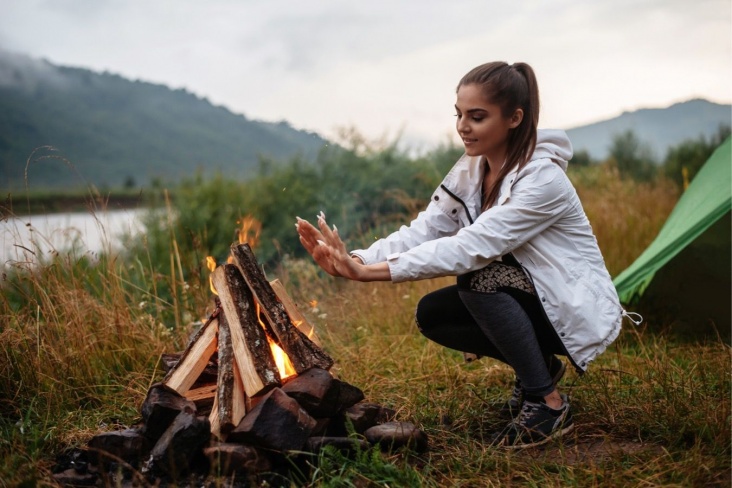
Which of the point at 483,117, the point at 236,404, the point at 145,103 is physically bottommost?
the point at 236,404

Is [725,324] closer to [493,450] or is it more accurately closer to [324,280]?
[493,450]

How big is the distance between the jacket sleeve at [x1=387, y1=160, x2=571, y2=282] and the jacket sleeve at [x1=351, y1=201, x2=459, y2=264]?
0.41 metres

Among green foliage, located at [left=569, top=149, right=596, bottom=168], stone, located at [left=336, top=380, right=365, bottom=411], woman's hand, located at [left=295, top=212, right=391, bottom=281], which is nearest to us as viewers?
woman's hand, located at [left=295, top=212, right=391, bottom=281]

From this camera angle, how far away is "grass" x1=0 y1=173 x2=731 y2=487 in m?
2.23

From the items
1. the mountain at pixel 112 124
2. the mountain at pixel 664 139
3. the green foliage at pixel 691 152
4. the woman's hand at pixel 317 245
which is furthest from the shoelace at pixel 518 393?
the mountain at pixel 112 124

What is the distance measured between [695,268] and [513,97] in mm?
2277

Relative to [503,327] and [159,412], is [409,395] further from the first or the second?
[159,412]

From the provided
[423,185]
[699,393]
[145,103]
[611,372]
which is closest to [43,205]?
[611,372]

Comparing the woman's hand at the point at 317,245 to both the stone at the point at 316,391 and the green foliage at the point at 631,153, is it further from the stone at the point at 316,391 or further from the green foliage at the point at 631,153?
the green foliage at the point at 631,153

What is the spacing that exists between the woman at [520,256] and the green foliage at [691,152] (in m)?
11.6

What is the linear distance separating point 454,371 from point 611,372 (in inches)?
32.1

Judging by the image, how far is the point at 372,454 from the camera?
7.53 feet

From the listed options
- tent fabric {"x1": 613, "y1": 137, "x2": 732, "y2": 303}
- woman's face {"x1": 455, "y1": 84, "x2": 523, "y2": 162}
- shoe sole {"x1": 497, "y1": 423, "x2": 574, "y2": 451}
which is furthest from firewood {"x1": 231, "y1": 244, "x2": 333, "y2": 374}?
Result: tent fabric {"x1": 613, "y1": 137, "x2": 732, "y2": 303}

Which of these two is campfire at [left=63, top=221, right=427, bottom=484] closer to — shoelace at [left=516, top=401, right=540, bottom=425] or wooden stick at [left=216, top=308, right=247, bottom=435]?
wooden stick at [left=216, top=308, right=247, bottom=435]
